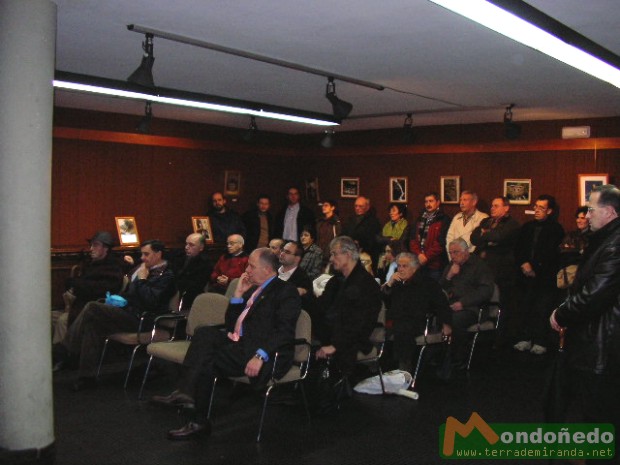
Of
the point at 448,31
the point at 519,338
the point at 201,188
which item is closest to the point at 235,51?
the point at 448,31

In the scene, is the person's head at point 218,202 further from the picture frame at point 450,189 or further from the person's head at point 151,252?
the person's head at point 151,252

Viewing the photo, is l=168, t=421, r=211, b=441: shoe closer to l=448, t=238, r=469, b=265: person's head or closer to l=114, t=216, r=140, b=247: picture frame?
l=448, t=238, r=469, b=265: person's head

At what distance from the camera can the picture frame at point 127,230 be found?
37.0ft

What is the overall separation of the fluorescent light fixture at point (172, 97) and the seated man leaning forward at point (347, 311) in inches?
100

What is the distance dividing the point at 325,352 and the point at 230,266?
3.05 m

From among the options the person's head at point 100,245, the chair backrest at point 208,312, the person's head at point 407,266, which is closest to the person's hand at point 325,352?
the chair backrest at point 208,312

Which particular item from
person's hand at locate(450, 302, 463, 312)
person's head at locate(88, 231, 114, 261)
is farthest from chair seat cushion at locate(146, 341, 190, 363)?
person's hand at locate(450, 302, 463, 312)

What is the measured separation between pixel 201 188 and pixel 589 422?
9.30m

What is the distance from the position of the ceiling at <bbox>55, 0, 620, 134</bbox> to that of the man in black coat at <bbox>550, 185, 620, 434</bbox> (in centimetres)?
158

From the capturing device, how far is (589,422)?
4.08 meters

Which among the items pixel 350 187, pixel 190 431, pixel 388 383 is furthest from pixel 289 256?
pixel 350 187

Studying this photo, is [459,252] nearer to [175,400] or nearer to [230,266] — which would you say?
[230,266]

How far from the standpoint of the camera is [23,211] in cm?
457

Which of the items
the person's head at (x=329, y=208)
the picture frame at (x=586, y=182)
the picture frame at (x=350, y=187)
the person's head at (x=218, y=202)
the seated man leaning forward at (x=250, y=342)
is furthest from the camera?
the picture frame at (x=350, y=187)
